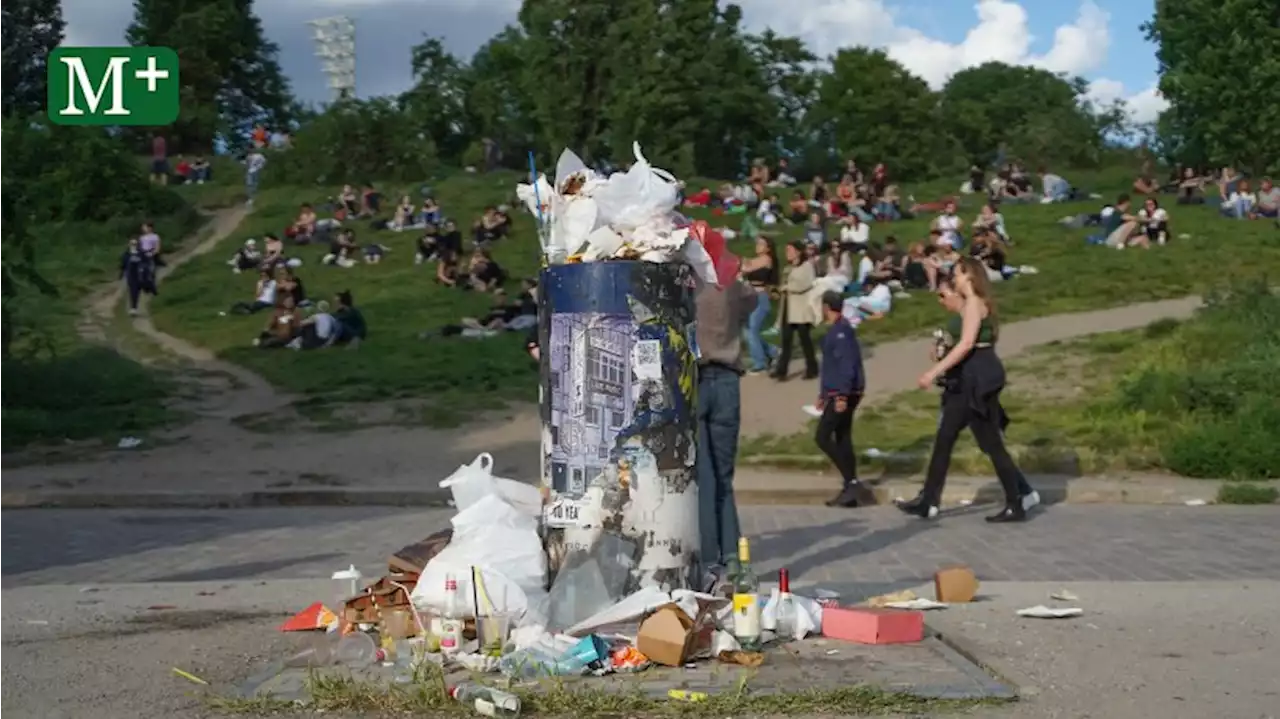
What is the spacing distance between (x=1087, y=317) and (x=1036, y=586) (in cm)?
1531

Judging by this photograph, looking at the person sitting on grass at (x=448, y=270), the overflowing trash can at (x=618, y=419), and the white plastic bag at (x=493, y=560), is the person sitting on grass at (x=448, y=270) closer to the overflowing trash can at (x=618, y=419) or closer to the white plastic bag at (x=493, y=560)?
the white plastic bag at (x=493, y=560)

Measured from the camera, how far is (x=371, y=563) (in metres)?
10.4

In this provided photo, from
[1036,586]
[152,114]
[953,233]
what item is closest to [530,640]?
[1036,586]

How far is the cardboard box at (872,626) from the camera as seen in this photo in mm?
6953

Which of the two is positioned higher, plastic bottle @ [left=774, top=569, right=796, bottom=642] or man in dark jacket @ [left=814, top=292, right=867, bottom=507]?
man in dark jacket @ [left=814, top=292, right=867, bottom=507]

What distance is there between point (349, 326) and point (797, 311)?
817 cm

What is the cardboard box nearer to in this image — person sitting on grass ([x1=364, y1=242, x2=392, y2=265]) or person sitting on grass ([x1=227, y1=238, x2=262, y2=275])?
person sitting on grass ([x1=364, y1=242, x2=392, y2=265])

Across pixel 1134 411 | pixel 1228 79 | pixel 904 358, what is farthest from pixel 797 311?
pixel 1228 79

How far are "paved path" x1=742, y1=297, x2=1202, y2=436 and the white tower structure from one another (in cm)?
4258

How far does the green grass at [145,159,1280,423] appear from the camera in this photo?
812 inches

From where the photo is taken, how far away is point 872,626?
6.96m

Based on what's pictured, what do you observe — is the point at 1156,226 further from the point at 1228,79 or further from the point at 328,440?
the point at 1228,79

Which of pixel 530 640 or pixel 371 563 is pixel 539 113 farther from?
pixel 530 640

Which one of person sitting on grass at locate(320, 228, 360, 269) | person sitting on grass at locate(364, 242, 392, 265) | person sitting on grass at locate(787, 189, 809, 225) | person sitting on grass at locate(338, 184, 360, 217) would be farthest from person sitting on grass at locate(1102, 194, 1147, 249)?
person sitting on grass at locate(338, 184, 360, 217)
